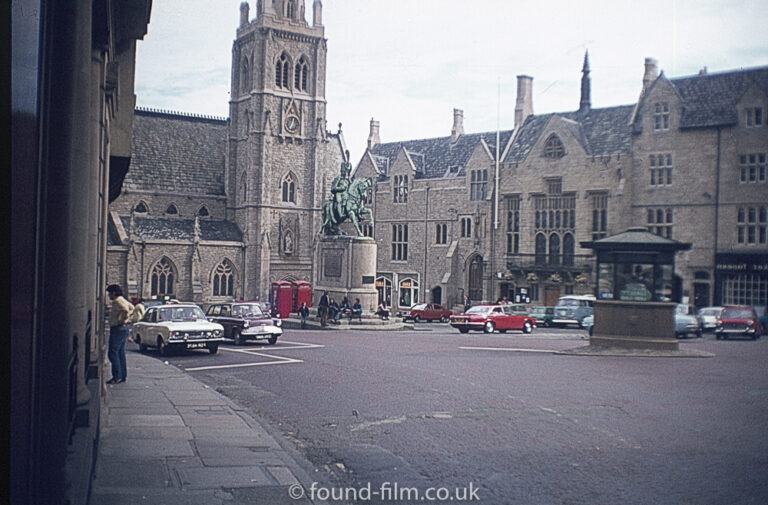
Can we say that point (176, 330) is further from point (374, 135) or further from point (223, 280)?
point (374, 135)

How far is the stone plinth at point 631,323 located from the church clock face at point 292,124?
4523cm

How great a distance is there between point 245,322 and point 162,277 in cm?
3316

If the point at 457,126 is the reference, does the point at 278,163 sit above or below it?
below

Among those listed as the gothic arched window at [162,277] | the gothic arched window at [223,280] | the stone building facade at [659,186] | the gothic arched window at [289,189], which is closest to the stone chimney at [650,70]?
the stone building facade at [659,186]

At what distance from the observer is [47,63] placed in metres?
3.52

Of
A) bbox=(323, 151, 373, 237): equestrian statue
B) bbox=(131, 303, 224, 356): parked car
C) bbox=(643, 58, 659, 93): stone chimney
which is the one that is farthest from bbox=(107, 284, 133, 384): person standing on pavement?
bbox=(323, 151, 373, 237): equestrian statue

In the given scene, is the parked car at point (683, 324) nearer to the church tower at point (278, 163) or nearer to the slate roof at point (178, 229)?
the slate roof at point (178, 229)

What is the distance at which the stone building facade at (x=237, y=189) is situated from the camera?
53241mm

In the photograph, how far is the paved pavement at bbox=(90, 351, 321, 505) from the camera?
249 inches

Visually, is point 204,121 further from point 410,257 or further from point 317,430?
point 317,430

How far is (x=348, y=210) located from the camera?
3572 centimetres

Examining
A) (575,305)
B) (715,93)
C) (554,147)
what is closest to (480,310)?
(575,305)

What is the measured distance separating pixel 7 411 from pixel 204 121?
5887 centimetres

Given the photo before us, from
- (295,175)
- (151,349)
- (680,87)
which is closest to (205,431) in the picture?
(680,87)
